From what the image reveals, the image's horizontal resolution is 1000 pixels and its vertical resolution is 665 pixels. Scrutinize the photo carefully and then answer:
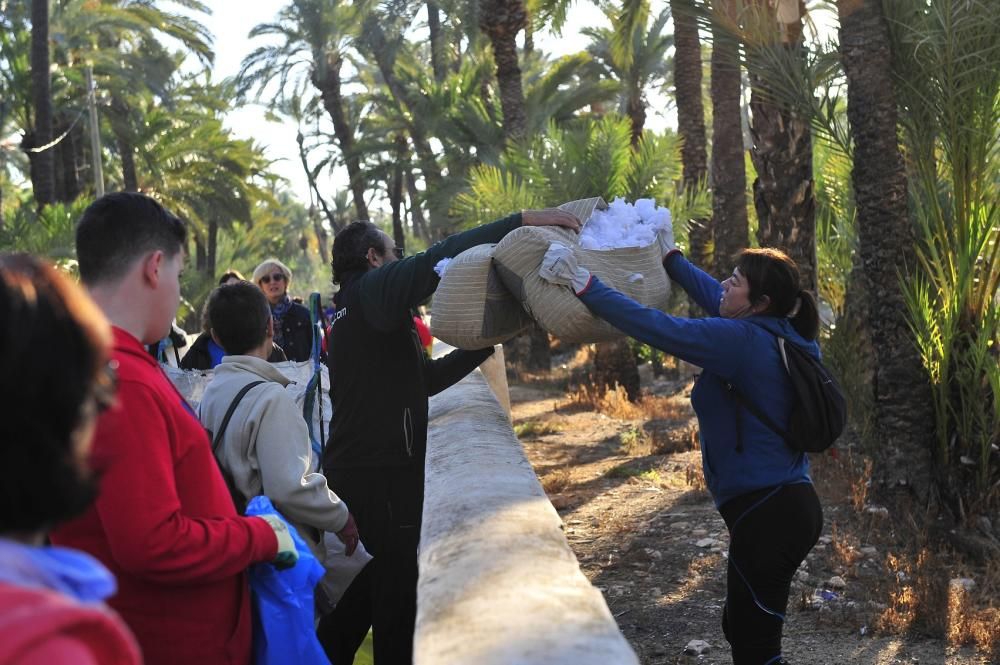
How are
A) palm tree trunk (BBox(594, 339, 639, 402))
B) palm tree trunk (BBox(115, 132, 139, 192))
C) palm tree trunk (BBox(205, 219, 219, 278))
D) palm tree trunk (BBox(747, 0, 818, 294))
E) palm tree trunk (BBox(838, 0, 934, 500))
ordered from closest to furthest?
palm tree trunk (BBox(838, 0, 934, 500)) → palm tree trunk (BBox(747, 0, 818, 294)) → palm tree trunk (BBox(594, 339, 639, 402)) → palm tree trunk (BBox(115, 132, 139, 192)) → palm tree trunk (BBox(205, 219, 219, 278))

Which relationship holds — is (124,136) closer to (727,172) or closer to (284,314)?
(727,172)

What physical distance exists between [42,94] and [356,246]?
59.4 feet

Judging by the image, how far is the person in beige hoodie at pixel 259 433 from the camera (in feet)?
9.61

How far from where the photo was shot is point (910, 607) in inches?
208

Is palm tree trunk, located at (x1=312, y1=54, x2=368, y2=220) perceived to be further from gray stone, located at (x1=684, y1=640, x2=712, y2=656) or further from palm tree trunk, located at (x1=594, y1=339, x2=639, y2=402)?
gray stone, located at (x1=684, y1=640, x2=712, y2=656)

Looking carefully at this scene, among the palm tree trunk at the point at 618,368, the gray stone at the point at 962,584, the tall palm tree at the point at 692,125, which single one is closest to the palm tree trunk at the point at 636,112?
the tall palm tree at the point at 692,125

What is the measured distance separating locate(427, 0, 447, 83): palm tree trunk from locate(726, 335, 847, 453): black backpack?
30.8 meters

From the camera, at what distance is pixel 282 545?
2.37m

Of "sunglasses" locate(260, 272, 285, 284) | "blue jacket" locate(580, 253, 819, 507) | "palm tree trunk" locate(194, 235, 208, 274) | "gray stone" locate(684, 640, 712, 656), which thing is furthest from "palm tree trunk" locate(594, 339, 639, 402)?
"palm tree trunk" locate(194, 235, 208, 274)

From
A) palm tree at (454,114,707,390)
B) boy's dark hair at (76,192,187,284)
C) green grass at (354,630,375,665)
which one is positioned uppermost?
palm tree at (454,114,707,390)

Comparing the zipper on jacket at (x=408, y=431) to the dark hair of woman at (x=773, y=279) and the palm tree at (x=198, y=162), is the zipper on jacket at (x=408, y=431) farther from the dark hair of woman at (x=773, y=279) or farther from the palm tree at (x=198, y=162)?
the palm tree at (x=198, y=162)

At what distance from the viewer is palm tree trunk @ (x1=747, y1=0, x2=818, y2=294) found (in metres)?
8.68

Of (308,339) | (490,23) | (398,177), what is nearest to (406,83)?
(398,177)

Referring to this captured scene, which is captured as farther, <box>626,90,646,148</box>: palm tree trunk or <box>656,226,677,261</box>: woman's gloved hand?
<box>626,90,646,148</box>: palm tree trunk
